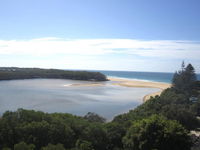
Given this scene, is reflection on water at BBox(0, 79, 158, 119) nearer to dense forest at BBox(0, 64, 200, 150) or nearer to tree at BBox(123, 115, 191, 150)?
dense forest at BBox(0, 64, 200, 150)

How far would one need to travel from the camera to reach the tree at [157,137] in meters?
13.2

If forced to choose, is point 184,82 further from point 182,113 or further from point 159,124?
point 159,124

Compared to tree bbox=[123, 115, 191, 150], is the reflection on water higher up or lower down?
lower down

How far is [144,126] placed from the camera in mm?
14141

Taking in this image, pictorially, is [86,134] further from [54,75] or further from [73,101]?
[54,75]

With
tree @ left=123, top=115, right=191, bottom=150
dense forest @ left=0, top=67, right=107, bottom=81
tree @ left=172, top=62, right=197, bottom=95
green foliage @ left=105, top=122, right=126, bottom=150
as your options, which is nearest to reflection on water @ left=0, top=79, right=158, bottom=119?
tree @ left=172, top=62, right=197, bottom=95

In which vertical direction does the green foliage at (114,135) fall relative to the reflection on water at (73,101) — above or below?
above

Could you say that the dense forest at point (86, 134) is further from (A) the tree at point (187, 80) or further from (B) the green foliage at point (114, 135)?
(A) the tree at point (187, 80)

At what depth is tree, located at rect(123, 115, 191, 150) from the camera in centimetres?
1322

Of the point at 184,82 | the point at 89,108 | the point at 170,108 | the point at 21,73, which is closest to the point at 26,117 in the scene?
the point at 170,108

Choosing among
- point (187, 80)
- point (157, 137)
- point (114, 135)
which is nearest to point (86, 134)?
point (114, 135)

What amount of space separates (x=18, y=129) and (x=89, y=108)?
71.4 ft

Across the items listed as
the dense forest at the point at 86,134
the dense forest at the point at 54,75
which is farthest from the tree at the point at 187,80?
the dense forest at the point at 54,75

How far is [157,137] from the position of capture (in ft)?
43.9
